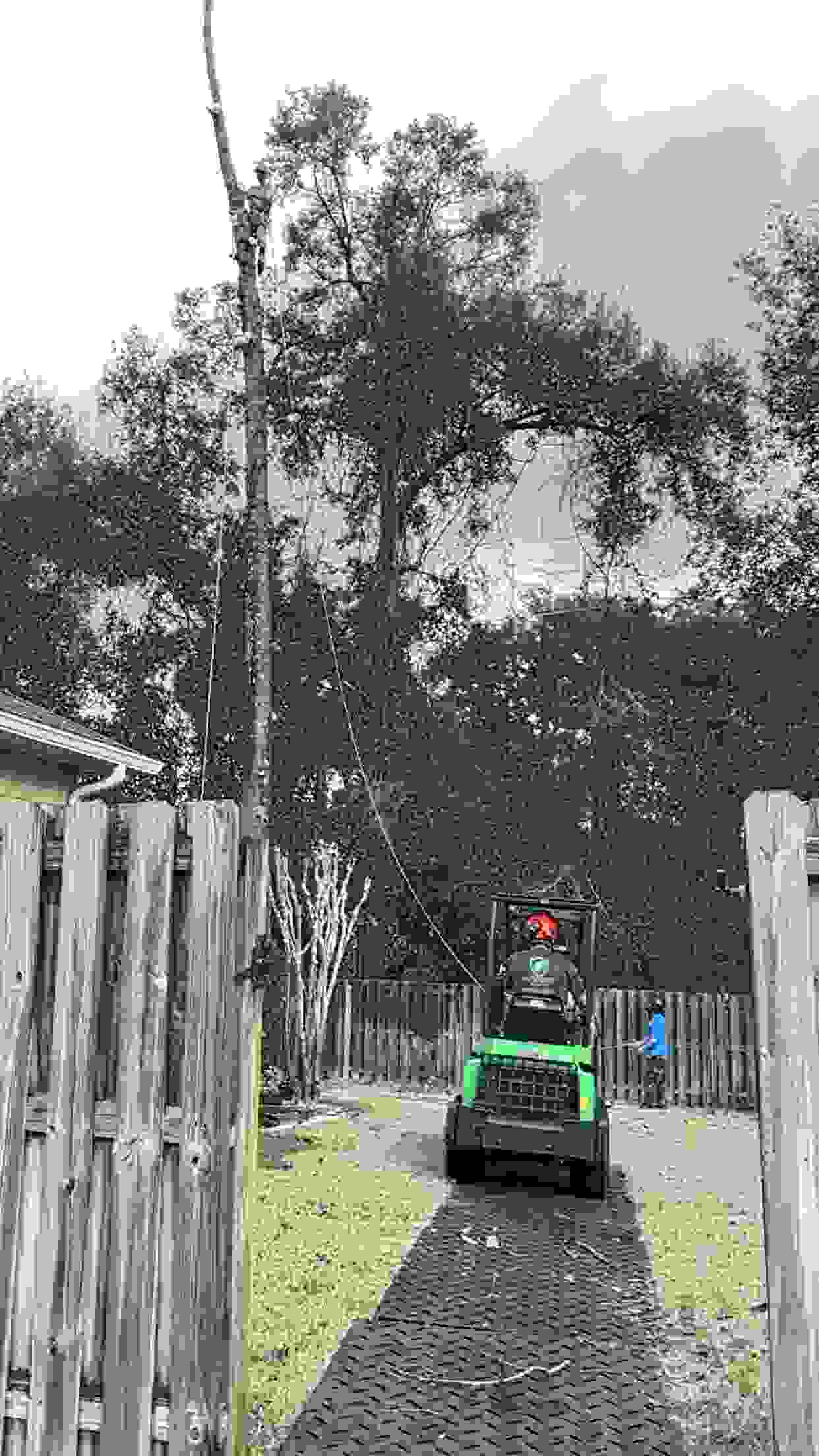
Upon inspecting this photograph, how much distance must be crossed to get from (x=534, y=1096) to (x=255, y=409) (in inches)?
360

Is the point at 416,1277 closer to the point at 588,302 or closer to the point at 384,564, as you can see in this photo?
the point at 384,564

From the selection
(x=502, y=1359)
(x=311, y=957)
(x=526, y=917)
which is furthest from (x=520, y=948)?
(x=502, y=1359)

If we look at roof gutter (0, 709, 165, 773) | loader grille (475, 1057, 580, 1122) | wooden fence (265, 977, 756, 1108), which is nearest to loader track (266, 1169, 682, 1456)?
loader grille (475, 1057, 580, 1122)

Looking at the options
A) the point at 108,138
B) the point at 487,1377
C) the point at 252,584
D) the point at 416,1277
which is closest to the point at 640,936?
the point at 252,584

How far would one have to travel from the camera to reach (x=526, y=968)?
10336 millimetres

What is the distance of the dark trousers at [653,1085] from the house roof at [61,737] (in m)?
8.62

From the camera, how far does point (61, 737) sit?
11344mm

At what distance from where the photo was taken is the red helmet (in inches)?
428

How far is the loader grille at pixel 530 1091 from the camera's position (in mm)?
8898

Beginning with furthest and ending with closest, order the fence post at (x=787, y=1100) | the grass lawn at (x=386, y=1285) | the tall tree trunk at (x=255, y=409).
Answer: the tall tree trunk at (x=255, y=409) < the grass lawn at (x=386, y=1285) < the fence post at (x=787, y=1100)

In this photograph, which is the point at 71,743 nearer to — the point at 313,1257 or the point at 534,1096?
the point at 534,1096

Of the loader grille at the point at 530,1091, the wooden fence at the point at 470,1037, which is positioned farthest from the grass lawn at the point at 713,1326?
the wooden fence at the point at 470,1037

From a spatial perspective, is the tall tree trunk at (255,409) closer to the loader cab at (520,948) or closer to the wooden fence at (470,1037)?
the loader cab at (520,948)

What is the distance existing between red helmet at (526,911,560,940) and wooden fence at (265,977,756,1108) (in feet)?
17.3
